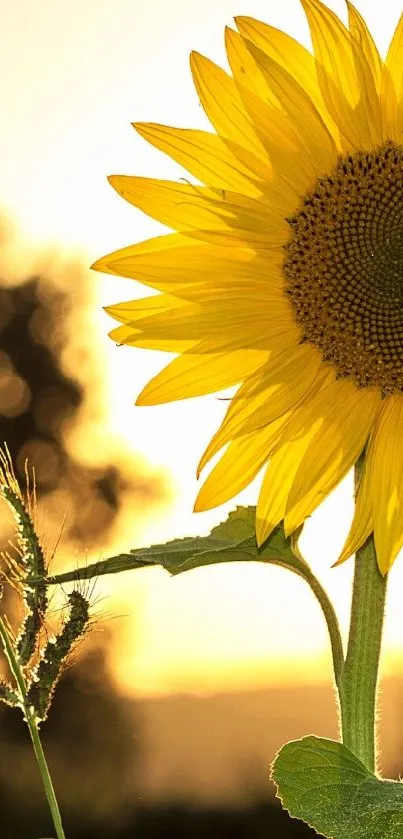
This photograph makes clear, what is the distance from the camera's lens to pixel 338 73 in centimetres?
155

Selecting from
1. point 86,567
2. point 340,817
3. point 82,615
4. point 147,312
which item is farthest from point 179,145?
point 340,817

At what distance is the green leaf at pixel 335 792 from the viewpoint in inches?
47.4

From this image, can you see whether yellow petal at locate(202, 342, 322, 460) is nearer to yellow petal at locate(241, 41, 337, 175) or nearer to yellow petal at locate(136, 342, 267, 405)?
yellow petal at locate(136, 342, 267, 405)

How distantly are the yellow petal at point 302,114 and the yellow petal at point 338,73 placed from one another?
1.0 inches

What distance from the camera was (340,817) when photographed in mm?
1242

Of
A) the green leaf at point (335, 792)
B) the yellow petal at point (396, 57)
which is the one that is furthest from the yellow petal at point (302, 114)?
the green leaf at point (335, 792)

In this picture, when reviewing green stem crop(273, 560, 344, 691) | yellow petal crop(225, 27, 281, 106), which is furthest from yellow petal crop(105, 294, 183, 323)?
green stem crop(273, 560, 344, 691)

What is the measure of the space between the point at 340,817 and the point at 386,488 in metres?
0.46

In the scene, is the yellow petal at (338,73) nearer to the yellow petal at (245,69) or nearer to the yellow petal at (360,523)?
the yellow petal at (245,69)

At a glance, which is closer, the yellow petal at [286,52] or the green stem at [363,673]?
the green stem at [363,673]

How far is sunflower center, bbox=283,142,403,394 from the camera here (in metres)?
1.62

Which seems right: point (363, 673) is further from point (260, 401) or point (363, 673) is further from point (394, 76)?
point (394, 76)

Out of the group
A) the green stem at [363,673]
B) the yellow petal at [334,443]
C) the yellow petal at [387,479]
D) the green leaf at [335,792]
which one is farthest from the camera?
the yellow petal at [334,443]

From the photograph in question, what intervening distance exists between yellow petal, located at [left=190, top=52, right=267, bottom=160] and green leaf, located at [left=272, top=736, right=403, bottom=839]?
0.82 m
